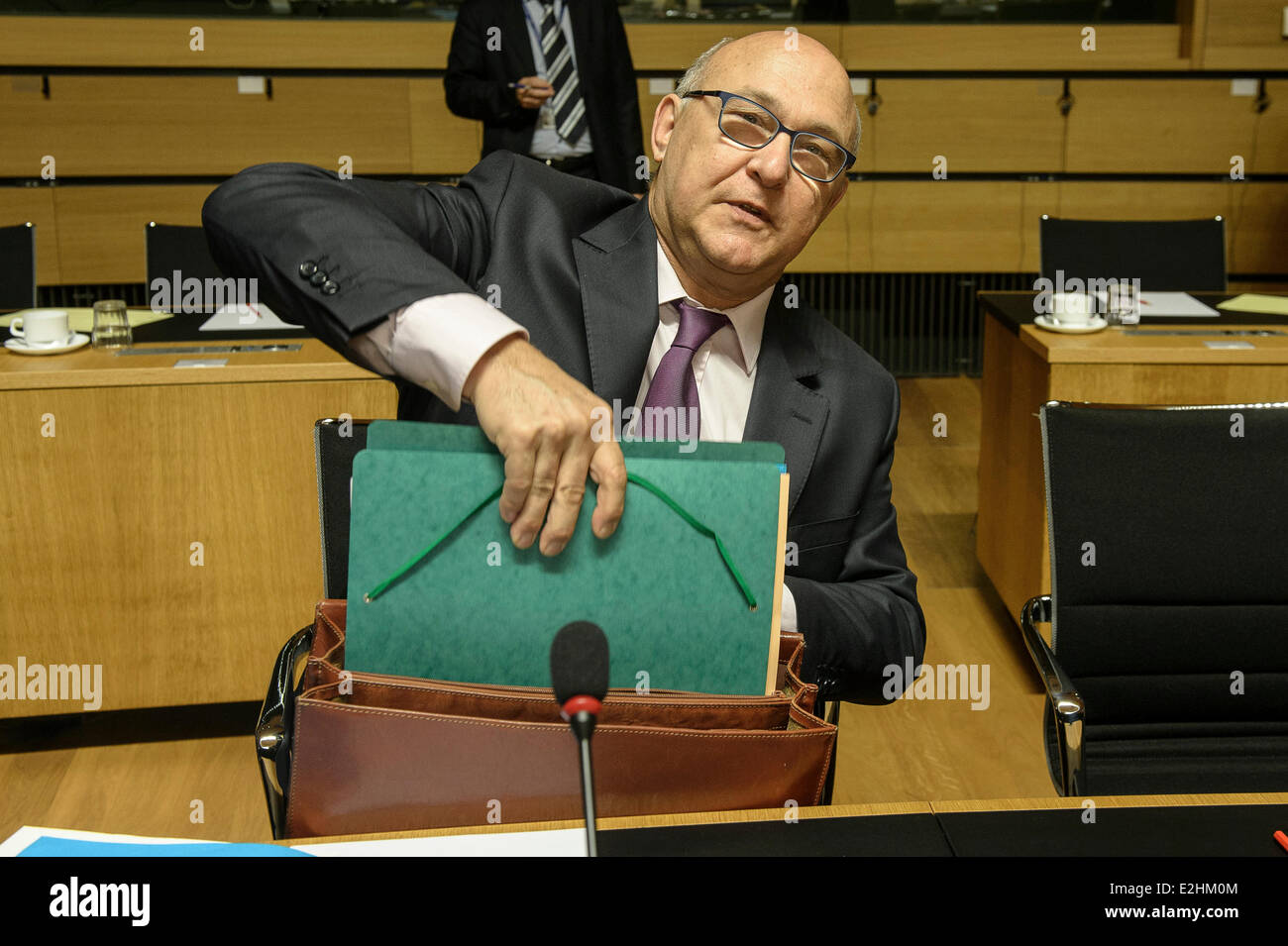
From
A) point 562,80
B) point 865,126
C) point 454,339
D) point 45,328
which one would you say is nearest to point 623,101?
point 562,80

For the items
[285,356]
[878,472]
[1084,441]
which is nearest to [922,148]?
[285,356]

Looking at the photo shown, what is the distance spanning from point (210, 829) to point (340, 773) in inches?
61.9

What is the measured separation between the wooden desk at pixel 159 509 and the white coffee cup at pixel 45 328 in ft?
0.18

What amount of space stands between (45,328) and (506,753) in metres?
2.03

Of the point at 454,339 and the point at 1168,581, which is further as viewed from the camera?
the point at 1168,581

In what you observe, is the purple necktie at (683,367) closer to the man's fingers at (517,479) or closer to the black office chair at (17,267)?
the man's fingers at (517,479)

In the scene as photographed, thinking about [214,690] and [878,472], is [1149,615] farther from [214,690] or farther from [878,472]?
[214,690]

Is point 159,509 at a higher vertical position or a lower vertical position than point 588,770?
higher

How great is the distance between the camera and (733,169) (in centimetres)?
124

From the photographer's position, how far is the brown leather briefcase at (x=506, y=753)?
88 cm

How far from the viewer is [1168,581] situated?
1.68 m

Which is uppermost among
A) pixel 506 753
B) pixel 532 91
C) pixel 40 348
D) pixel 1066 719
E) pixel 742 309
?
pixel 532 91

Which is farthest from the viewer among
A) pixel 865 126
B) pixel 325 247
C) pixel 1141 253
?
pixel 865 126

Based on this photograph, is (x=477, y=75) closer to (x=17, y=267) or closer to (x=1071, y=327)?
(x=17, y=267)
